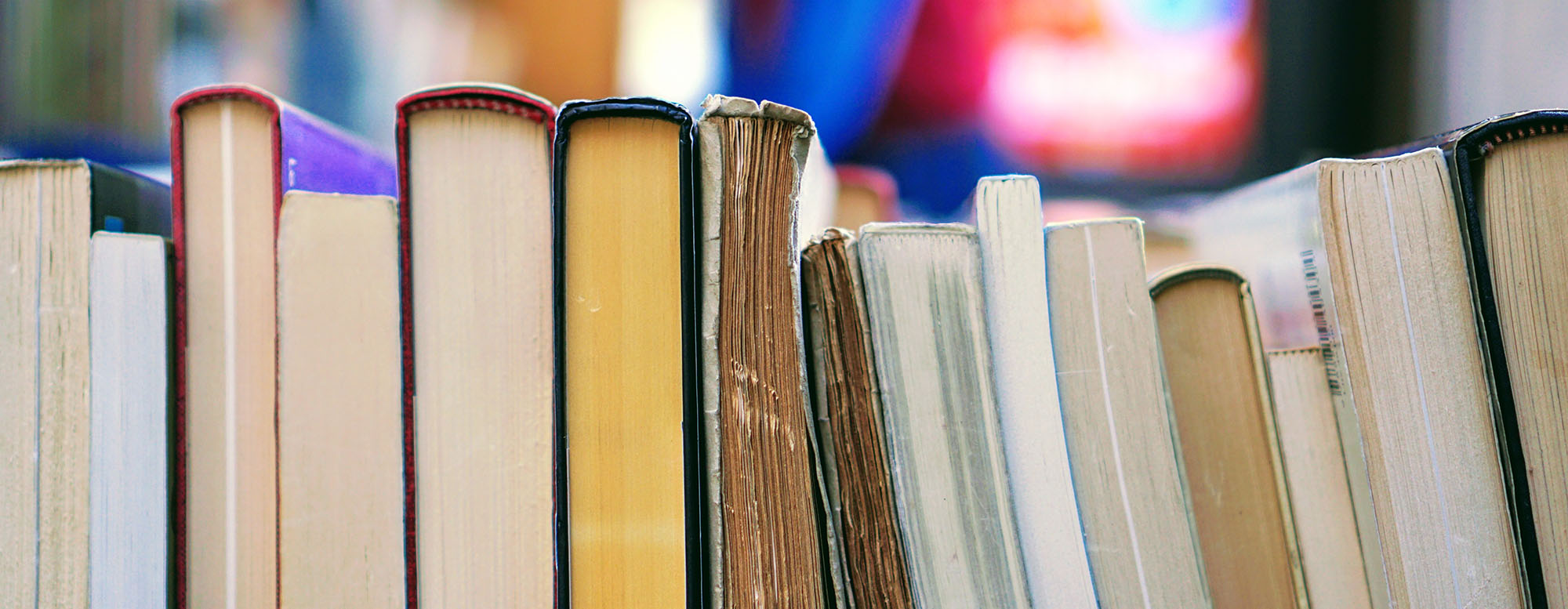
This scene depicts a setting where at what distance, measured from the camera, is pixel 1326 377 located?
388mm

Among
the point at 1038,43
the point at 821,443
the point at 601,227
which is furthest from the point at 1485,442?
the point at 1038,43

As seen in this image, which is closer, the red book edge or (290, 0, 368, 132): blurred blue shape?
the red book edge

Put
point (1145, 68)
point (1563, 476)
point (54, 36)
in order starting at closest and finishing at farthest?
1. point (1563, 476)
2. point (54, 36)
3. point (1145, 68)

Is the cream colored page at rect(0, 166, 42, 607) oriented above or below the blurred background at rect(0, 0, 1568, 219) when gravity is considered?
below

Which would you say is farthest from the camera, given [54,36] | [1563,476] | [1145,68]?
[1145,68]

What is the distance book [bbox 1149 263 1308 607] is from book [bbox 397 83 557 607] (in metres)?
0.32

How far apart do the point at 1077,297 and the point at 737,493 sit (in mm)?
191

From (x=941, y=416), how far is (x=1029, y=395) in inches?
1.7

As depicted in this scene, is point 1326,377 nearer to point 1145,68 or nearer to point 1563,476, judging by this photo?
point 1563,476

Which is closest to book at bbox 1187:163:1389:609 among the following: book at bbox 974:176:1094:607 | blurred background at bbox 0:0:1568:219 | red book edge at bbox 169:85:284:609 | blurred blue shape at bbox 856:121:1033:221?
book at bbox 974:176:1094:607

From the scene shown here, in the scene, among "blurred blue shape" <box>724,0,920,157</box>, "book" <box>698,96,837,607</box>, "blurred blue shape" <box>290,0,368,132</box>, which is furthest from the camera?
"blurred blue shape" <box>724,0,920,157</box>

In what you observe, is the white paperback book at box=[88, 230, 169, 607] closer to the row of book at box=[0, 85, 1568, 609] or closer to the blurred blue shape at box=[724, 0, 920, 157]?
A: the row of book at box=[0, 85, 1568, 609]

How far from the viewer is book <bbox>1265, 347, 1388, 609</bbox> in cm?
38

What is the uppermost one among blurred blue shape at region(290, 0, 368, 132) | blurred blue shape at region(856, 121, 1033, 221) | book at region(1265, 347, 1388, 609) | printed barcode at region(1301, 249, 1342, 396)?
blurred blue shape at region(290, 0, 368, 132)
